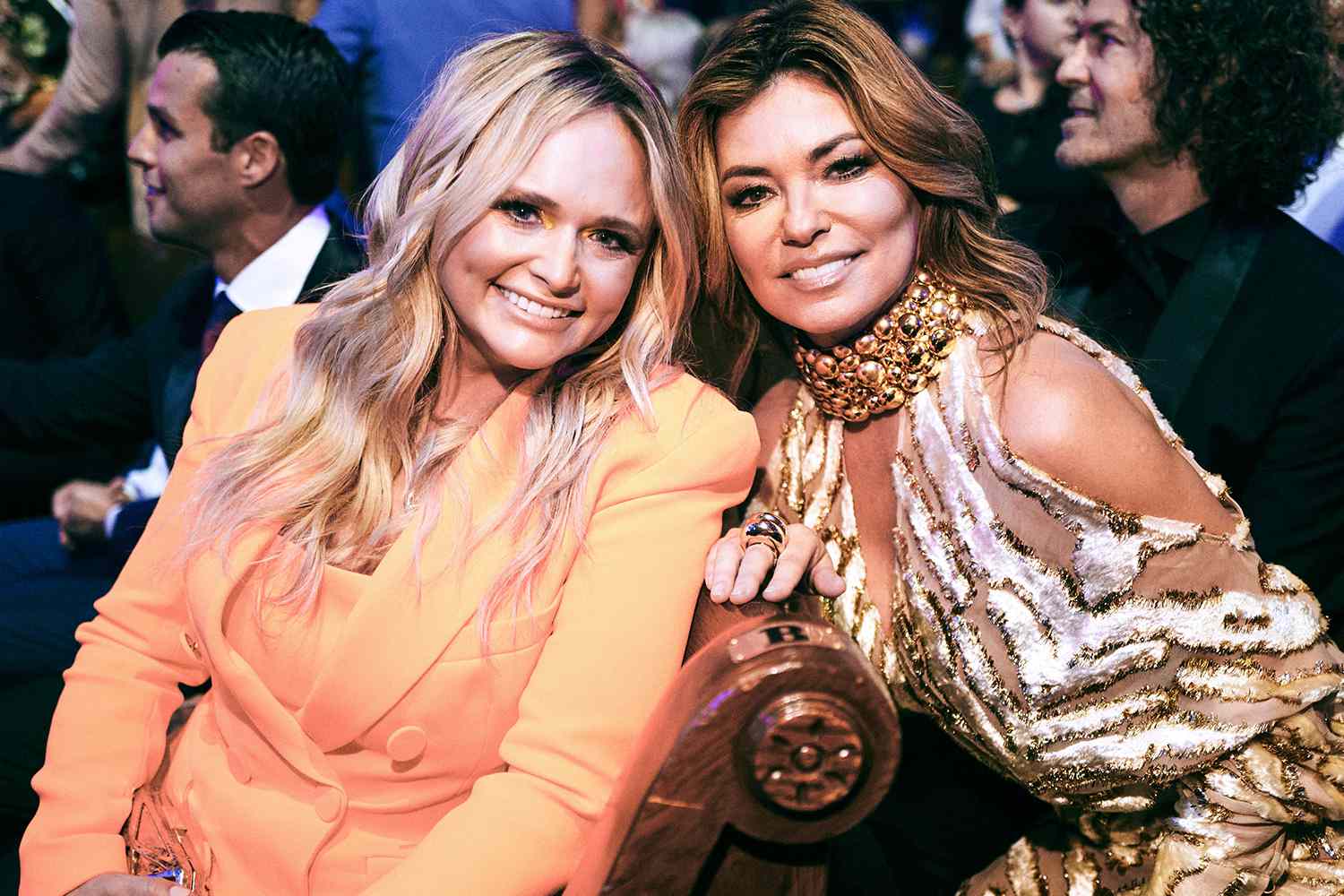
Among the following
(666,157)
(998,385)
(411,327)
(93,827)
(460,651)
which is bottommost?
(93,827)

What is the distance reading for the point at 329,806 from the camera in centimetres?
152

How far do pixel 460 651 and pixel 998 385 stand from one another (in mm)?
838

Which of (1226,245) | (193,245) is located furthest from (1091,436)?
(193,245)

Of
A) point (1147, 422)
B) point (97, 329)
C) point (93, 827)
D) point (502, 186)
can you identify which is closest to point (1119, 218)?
point (1147, 422)

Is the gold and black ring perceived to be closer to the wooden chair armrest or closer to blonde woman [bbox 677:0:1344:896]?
blonde woman [bbox 677:0:1344:896]

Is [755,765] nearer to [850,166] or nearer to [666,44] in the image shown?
[850,166]

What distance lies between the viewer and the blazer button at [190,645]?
173cm

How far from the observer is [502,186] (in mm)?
1578

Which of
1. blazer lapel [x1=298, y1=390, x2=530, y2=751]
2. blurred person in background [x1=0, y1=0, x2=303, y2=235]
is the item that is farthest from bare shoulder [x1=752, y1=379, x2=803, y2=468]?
blurred person in background [x1=0, y1=0, x2=303, y2=235]

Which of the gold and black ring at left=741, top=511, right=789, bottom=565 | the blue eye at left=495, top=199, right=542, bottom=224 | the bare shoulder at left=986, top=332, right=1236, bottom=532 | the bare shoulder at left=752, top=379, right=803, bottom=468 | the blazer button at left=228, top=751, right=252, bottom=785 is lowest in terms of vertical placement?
the blazer button at left=228, top=751, right=252, bottom=785

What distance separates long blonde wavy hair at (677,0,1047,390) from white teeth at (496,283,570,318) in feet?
1.09

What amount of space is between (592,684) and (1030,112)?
118 inches

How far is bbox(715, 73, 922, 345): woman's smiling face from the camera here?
5.65ft

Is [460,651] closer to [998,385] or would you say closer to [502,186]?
[502,186]
